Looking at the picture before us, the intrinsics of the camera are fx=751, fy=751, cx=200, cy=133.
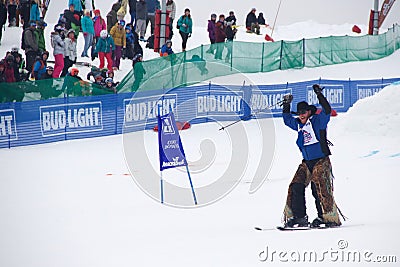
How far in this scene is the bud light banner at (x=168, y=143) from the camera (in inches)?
439

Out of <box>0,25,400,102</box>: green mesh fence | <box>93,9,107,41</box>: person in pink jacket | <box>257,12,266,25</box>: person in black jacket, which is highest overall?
<box>93,9,107,41</box>: person in pink jacket

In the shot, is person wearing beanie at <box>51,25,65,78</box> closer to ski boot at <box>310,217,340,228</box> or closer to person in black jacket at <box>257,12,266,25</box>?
ski boot at <box>310,217,340,228</box>

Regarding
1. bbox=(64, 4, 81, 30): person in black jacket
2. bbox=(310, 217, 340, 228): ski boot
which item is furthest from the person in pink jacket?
bbox=(310, 217, 340, 228): ski boot

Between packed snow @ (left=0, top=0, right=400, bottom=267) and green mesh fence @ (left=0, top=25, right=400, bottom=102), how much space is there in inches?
52.5

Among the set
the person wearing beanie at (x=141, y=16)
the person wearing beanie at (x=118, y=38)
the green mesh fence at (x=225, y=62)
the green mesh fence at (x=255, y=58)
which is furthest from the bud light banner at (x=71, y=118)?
the person wearing beanie at (x=141, y=16)

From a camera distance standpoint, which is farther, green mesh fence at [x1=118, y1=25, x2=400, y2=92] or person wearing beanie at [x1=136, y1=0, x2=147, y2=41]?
person wearing beanie at [x1=136, y1=0, x2=147, y2=41]

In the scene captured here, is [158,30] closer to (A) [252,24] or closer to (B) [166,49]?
(B) [166,49]

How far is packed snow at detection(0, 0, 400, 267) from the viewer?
8852mm

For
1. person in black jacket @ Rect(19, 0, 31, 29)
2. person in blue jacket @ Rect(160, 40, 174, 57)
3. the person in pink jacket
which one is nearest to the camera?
person in black jacket @ Rect(19, 0, 31, 29)

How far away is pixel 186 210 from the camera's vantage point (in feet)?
36.5

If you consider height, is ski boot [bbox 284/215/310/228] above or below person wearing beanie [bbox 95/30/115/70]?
Answer: below

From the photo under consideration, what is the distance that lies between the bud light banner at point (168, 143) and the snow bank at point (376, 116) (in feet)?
20.7

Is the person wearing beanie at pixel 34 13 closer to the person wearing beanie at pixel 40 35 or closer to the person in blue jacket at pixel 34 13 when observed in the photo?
the person in blue jacket at pixel 34 13

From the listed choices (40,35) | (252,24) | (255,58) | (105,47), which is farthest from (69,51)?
(252,24)
